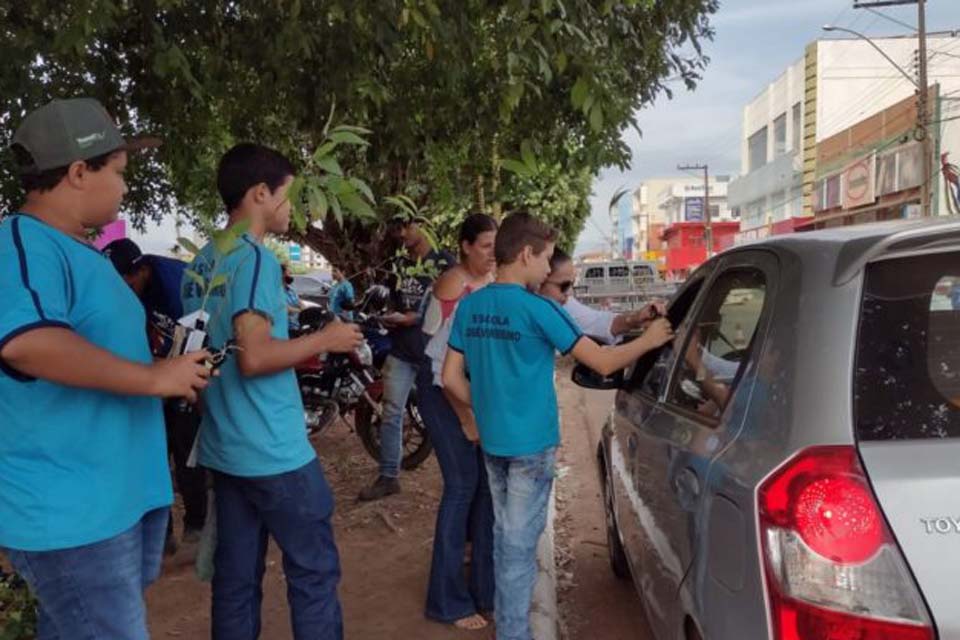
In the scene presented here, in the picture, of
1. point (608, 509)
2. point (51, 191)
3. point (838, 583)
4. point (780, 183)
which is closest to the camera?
point (838, 583)

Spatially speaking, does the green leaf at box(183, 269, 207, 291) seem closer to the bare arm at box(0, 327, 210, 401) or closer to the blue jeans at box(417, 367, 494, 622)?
the bare arm at box(0, 327, 210, 401)

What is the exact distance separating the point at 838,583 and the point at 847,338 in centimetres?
52

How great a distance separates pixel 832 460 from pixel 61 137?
5.86 ft

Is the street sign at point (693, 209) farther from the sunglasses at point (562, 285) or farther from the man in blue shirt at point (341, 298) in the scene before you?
the man in blue shirt at point (341, 298)

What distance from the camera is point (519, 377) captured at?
3148mm

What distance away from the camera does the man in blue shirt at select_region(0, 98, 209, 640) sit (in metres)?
1.82

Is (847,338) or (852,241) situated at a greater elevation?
Answer: (852,241)

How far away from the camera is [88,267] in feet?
6.42

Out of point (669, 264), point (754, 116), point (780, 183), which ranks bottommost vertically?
point (669, 264)

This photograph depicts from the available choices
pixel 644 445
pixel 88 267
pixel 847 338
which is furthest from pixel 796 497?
pixel 88 267

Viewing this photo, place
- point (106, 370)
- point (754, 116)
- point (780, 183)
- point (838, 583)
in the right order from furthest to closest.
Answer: point (754, 116)
point (780, 183)
point (106, 370)
point (838, 583)

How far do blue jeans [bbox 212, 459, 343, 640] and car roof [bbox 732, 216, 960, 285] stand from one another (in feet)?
5.27

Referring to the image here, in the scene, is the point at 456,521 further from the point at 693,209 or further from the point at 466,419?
the point at 693,209

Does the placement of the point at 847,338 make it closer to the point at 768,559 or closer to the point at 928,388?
the point at 928,388
